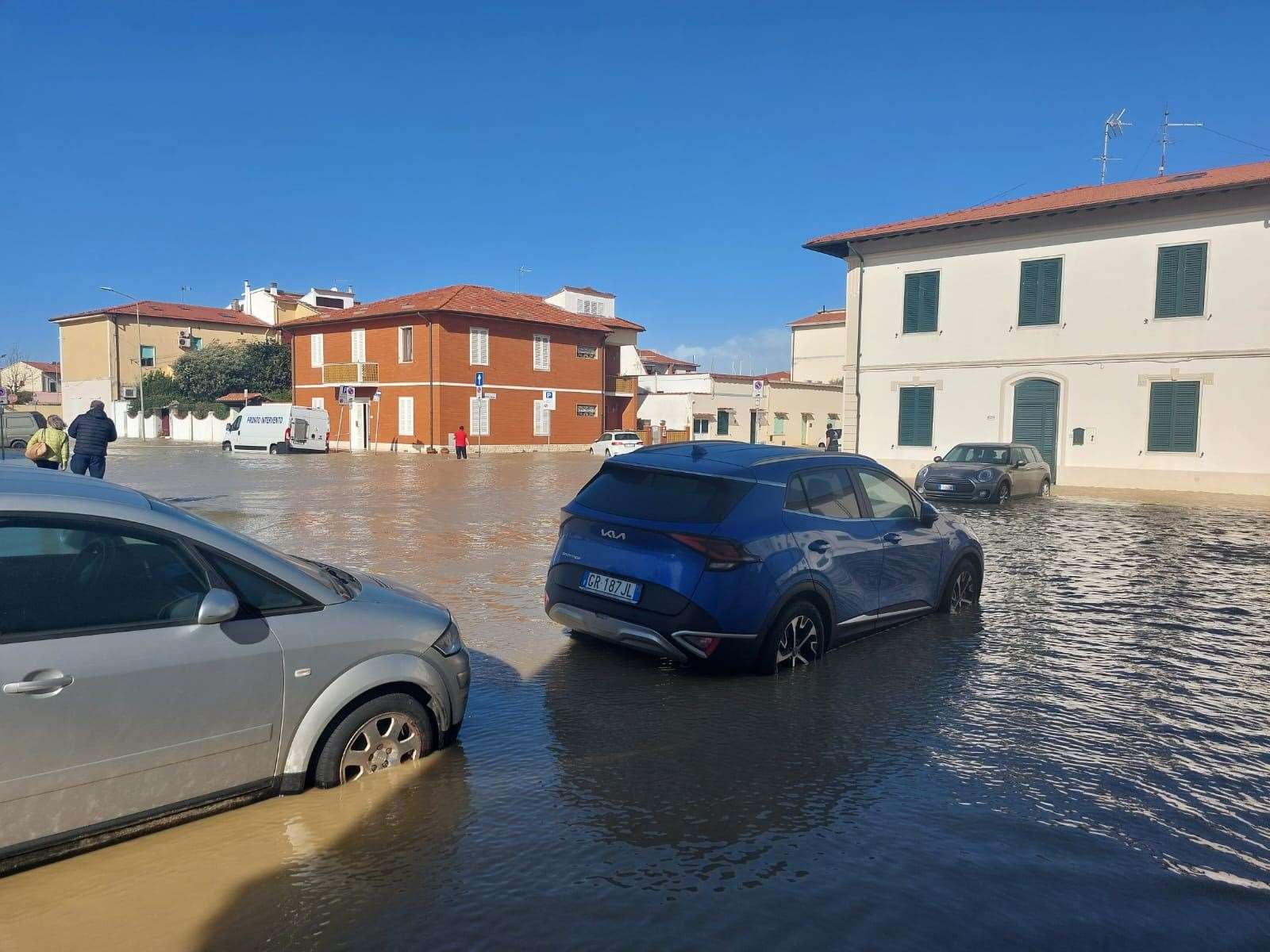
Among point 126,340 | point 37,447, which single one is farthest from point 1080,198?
point 126,340

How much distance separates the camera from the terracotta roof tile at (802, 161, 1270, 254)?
23.6m

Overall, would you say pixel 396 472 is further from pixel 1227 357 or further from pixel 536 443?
pixel 1227 357

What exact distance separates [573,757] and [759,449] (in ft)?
9.70

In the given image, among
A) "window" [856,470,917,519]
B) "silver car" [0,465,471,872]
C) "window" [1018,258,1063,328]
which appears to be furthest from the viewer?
→ "window" [1018,258,1063,328]

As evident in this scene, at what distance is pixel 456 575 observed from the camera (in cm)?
1030

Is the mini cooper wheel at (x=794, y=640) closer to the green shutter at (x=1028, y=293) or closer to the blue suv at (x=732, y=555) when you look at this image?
the blue suv at (x=732, y=555)

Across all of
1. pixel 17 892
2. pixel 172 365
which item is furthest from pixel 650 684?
pixel 172 365

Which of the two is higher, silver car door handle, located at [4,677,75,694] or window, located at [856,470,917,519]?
window, located at [856,470,917,519]

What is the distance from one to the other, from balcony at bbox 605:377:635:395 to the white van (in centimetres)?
1728

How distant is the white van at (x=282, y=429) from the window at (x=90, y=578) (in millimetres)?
40189

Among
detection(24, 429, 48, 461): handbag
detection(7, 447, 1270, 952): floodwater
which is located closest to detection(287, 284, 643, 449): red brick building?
detection(24, 429, 48, 461): handbag

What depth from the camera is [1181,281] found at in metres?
24.1

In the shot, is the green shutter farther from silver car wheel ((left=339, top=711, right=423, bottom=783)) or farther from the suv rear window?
silver car wheel ((left=339, top=711, right=423, bottom=783))

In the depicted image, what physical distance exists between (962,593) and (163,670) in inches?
267
